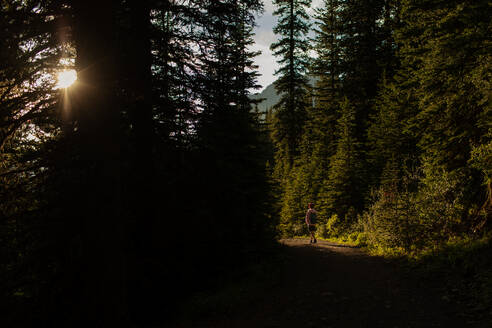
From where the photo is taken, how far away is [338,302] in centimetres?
630

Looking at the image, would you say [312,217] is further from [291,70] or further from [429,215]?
[291,70]

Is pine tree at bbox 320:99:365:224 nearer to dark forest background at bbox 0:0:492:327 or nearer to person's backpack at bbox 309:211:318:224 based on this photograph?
person's backpack at bbox 309:211:318:224

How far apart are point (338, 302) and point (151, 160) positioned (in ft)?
18.8

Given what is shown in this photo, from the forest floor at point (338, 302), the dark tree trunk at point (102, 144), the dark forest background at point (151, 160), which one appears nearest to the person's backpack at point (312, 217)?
the dark forest background at point (151, 160)

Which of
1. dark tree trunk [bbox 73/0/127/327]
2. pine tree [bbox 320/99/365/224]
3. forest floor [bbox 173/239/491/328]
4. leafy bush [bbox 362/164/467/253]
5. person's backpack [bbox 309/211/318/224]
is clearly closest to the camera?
dark tree trunk [bbox 73/0/127/327]

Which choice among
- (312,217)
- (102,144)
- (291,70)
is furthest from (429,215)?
(291,70)

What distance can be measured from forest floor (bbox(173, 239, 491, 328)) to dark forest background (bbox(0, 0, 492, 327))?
1328mm

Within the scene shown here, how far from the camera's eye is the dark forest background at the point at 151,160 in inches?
182

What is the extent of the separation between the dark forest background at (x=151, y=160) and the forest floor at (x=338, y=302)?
133cm

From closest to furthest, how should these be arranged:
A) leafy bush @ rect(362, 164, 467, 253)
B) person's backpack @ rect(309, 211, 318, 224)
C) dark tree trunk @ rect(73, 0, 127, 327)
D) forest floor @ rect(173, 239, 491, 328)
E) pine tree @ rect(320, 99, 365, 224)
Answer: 1. dark tree trunk @ rect(73, 0, 127, 327)
2. forest floor @ rect(173, 239, 491, 328)
3. leafy bush @ rect(362, 164, 467, 253)
4. person's backpack @ rect(309, 211, 318, 224)
5. pine tree @ rect(320, 99, 365, 224)

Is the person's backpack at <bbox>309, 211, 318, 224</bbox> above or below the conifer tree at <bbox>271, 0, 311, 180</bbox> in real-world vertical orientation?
below

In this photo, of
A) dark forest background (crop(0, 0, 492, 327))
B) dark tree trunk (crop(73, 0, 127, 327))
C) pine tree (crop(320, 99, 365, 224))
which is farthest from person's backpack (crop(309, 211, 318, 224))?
dark tree trunk (crop(73, 0, 127, 327))

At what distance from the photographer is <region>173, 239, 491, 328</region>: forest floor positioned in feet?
17.6

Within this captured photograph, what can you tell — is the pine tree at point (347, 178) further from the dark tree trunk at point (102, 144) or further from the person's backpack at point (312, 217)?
the dark tree trunk at point (102, 144)
